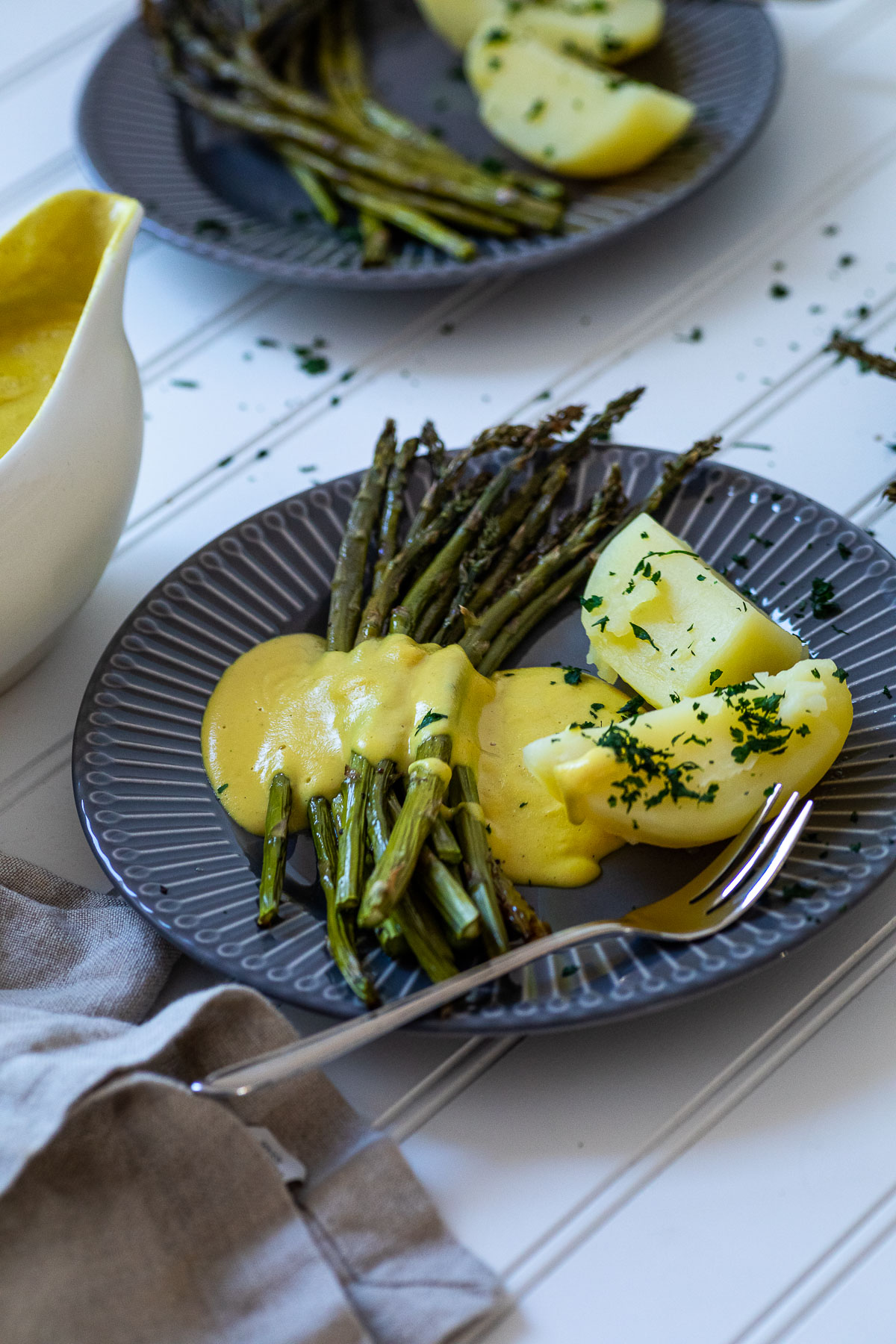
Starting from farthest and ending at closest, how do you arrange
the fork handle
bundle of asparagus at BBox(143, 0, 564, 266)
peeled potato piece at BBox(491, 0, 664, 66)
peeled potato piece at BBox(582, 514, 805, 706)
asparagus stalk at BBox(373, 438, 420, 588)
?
peeled potato piece at BBox(491, 0, 664, 66), bundle of asparagus at BBox(143, 0, 564, 266), asparagus stalk at BBox(373, 438, 420, 588), peeled potato piece at BBox(582, 514, 805, 706), the fork handle

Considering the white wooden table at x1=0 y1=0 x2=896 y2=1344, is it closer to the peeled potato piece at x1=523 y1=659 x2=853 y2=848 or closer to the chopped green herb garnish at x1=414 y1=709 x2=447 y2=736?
the peeled potato piece at x1=523 y1=659 x2=853 y2=848

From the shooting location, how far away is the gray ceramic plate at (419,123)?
330 cm

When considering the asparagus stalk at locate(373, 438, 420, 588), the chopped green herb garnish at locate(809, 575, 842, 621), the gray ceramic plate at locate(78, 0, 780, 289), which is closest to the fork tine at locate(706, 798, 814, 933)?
the chopped green herb garnish at locate(809, 575, 842, 621)

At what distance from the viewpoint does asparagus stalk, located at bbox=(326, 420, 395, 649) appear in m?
2.49

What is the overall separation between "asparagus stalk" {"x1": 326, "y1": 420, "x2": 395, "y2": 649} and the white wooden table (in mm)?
364

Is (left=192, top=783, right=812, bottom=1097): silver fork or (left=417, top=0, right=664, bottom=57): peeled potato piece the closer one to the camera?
(left=192, top=783, right=812, bottom=1097): silver fork

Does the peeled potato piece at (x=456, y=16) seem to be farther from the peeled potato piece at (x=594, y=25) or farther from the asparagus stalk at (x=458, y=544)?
the asparagus stalk at (x=458, y=544)

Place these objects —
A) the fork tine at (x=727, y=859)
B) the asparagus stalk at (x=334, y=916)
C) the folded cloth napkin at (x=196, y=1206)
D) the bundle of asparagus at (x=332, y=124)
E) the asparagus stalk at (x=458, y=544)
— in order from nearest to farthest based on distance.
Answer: the folded cloth napkin at (x=196, y=1206)
the asparagus stalk at (x=334, y=916)
the fork tine at (x=727, y=859)
the asparagus stalk at (x=458, y=544)
the bundle of asparagus at (x=332, y=124)

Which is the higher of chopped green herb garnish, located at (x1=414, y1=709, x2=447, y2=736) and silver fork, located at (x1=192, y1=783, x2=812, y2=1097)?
chopped green herb garnish, located at (x1=414, y1=709, x2=447, y2=736)

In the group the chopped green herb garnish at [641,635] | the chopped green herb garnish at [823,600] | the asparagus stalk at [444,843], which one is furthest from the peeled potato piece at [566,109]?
the asparagus stalk at [444,843]

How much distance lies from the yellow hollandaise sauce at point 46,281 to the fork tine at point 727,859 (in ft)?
5.09

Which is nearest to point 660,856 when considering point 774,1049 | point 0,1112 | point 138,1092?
point 774,1049

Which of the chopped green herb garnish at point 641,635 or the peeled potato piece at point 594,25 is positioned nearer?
the chopped green herb garnish at point 641,635

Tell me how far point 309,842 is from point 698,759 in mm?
687
